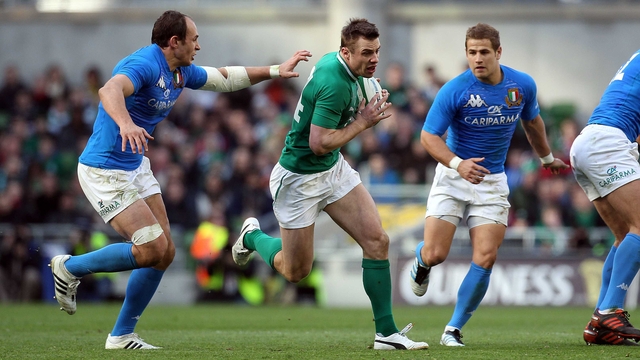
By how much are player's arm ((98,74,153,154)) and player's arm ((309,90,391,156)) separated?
1.28 meters

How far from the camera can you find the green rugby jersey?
747cm

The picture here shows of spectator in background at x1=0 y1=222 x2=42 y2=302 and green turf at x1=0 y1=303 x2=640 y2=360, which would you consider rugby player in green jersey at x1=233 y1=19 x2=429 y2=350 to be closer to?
green turf at x1=0 y1=303 x2=640 y2=360

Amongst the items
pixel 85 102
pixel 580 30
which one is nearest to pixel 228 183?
pixel 85 102

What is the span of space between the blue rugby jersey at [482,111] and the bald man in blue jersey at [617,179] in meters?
0.62

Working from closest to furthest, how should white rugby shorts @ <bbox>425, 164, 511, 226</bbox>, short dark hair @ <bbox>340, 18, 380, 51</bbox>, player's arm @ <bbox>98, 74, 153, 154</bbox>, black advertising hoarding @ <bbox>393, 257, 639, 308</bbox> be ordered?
player's arm @ <bbox>98, 74, 153, 154</bbox> → short dark hair @ <bbox>340, 18, 380, 51</bbox> → white rugby shorts @ <bbox>425, 164, 511, 226</bbox> → black advertising hoarding @ <bbox>393, 257, 639, 308</bbox>

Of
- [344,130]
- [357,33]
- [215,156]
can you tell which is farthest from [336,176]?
[215,156]

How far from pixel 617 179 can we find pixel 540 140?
1110 mm

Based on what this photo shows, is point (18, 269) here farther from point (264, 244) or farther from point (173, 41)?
point (173, 41)

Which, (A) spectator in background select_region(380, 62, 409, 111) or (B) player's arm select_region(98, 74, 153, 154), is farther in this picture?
(A) spectator in background select_region(380, 62, 409, 111)

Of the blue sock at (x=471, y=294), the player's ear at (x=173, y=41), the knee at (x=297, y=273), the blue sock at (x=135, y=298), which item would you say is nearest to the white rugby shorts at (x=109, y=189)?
the blue sock at (x=135, y=298)

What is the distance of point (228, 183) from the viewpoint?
60.7 feet

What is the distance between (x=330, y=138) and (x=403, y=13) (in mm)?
16764

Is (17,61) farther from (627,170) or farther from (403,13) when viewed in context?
(627,170)

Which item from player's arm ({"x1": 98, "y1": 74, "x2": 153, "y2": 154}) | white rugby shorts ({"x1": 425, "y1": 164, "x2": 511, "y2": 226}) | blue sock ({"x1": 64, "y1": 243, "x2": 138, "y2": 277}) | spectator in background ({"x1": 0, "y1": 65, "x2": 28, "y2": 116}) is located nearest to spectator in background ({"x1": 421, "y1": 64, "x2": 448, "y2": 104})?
spectator in background ({"x1": 0, "y1": 65, "x2": 28, "y2": 116})
